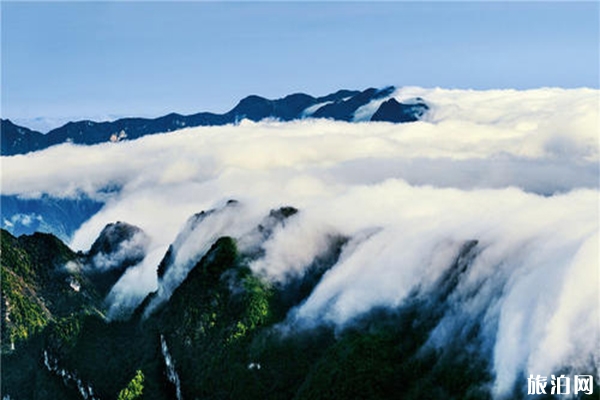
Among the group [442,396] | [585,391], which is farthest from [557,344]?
[442,396]

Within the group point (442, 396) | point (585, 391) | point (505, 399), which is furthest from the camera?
point (442, 396)

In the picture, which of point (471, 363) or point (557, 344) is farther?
point (471, 363)

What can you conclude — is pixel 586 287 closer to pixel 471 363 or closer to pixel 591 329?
pixel 591 329

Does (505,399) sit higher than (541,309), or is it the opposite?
(541,309)

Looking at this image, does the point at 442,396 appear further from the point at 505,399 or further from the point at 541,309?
the point at 541,309

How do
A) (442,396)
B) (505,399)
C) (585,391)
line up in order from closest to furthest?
1. (585,391)
2. (505,399)
3. (442,396)

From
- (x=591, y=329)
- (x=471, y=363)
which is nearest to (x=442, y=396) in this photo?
(x=471, y=363)

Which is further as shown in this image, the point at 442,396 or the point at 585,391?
the point at 442,396

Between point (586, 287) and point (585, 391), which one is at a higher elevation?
point (586, 287)
